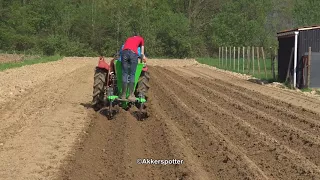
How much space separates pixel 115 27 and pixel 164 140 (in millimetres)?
52008

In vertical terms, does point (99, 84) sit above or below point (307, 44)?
below

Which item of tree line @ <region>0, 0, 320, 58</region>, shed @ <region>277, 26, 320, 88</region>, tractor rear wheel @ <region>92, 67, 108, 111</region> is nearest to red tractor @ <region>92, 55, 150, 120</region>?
tractor rear wheel @ <region>92, 67, 108, 111</region>

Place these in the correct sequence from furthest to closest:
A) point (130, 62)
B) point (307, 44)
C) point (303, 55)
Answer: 1. point (307, 44)
2. point (303, 55)
3. point (130, 62)

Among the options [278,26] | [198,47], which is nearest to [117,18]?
[198,47]

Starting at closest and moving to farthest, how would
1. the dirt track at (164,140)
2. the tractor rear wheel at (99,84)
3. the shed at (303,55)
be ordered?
the dirt track at (164,140), the tractor rear wheel at (99,84), the shed at (303,55)

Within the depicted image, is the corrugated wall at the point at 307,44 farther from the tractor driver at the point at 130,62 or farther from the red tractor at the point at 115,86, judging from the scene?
the tractor driver at the point at 130,62

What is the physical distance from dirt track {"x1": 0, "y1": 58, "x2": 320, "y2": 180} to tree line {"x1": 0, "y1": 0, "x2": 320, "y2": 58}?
1618 inches

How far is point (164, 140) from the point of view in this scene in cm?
919

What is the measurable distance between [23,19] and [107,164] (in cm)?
5757

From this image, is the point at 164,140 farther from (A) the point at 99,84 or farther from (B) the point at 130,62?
(A) the point at 99,84

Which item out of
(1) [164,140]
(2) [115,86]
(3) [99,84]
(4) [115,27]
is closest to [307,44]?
(2) [115,86]

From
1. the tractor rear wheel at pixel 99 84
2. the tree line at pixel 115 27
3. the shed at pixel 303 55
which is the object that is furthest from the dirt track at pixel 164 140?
the tree line at pixel 115 27

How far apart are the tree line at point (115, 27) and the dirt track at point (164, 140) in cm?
4109

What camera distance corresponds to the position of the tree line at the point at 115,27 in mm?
58312
